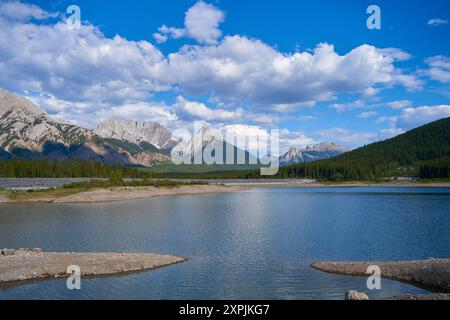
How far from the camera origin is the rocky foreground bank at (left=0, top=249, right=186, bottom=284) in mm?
27766

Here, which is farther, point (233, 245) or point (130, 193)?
point (130, 193)

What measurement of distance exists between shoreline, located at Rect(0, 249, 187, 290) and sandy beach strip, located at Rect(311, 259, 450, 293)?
12.3 meters

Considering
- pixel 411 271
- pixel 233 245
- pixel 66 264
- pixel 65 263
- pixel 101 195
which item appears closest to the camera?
pixel 411 271

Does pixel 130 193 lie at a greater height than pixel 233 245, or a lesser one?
greater

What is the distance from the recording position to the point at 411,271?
26875mm

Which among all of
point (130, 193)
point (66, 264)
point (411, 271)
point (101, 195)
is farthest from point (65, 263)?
point (130, 193)

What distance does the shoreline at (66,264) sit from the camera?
27.6m

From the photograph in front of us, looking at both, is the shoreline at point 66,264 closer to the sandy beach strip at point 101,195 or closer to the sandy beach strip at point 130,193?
the sandy beach strip at point 101,195

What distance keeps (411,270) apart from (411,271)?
158 millimetres

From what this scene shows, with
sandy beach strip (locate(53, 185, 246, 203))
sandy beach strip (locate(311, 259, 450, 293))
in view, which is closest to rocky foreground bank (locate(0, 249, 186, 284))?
sandy beach strip (locate(311, 259, 450, 293))

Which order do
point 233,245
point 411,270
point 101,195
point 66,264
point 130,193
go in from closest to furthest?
1. point 411,270
2. point 66,264
3. point 233,245
4. point 101,195
5. point 130,193

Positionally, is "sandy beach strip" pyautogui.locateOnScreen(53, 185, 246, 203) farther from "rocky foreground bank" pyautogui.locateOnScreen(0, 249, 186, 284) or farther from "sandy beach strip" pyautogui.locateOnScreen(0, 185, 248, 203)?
"rocky foreground bank" pyautogui.locateOnScreen(0, 249, 186, 284)

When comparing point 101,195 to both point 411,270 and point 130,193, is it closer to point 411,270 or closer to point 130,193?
point 130,193
